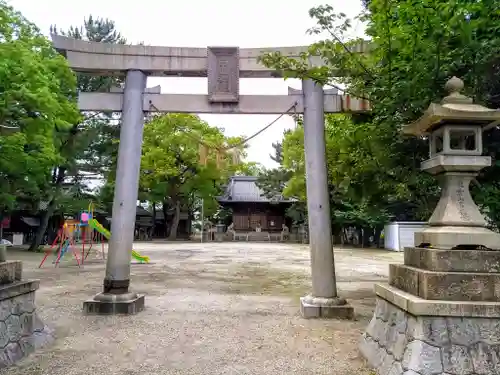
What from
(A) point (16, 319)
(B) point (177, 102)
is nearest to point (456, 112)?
(B) point (177, 102)

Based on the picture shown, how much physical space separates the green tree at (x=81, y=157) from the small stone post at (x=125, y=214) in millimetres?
12465

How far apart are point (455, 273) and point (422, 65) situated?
7.22 feet

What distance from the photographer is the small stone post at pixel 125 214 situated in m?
6.09

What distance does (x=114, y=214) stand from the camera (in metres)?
6.28

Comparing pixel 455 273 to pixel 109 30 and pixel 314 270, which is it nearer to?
pixel 314 270

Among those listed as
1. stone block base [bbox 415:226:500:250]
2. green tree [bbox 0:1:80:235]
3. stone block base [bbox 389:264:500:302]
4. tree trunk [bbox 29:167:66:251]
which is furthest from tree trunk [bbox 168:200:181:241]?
stone block base [bbox 389:264:500:302]

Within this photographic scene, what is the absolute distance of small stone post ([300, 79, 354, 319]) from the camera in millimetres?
5996

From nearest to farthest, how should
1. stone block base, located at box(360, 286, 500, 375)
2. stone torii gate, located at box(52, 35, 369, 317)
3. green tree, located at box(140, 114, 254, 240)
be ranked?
stone block base, located at box(360, 286, 500, 375) → stone torii gate, located at box(52, 35, 369, 317) → green tree, located at box(140, 114, 254, 240)

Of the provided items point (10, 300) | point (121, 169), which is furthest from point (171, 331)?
point (121, 169)

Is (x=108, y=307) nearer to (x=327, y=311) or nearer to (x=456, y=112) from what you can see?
(x=327, y=311)

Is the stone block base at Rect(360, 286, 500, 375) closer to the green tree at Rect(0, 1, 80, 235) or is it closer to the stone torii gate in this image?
the stone torii gate

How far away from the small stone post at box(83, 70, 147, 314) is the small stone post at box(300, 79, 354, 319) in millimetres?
2766

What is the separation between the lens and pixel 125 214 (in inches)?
249

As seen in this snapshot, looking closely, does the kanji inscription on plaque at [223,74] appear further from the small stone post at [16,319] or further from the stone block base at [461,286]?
the stone block base at [461,286]
